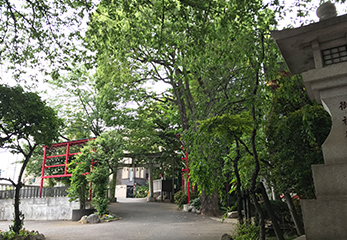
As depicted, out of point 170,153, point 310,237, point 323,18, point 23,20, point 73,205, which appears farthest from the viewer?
point 170,153

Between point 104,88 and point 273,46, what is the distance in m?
10.9

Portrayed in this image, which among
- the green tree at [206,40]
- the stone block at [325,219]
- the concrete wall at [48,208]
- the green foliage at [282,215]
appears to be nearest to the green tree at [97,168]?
the concrete wall at [48,208]

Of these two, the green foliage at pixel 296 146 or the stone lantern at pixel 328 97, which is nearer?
the stone lantern at pixel 328 97

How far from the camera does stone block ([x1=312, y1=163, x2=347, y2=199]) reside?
371cm

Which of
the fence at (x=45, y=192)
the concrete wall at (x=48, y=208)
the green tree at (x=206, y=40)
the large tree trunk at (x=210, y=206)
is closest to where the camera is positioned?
the green tree at (x=206, y=40)

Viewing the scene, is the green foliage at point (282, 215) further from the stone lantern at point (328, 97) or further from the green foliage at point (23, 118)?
the green foliage at point (23, 118)

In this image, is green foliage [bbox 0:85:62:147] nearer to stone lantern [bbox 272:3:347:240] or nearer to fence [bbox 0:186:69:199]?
stone lantern [bbox 272:3:347:240]

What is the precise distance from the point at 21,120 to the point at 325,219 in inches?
329

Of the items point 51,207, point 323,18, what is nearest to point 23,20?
point 323,18

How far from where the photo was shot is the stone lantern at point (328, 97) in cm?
364

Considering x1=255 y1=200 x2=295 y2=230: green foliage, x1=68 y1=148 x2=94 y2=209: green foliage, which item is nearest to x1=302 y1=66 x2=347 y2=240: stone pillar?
x1=255 y1=200 x2=295 y2=230: green foliage

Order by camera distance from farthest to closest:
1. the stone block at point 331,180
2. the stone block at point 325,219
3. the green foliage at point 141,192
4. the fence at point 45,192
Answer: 1. the green foliage at point 141,192
2. the fence at point 45,192
3. the stone block at point 331,180
4. the stone block at point 325,219

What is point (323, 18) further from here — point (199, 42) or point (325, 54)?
point (199, 42)

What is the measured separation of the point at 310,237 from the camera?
12.1 feet
